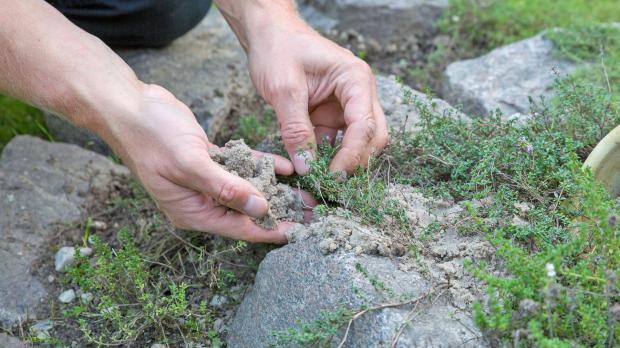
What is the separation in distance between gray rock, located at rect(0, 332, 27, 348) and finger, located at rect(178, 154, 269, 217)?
0.89 metres

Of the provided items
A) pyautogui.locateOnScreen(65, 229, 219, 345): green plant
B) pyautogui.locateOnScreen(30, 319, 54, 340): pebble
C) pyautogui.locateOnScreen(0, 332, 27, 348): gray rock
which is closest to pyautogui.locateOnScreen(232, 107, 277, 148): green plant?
pyautogui.locateOnScreen(65, 229, 219, 345): green plant

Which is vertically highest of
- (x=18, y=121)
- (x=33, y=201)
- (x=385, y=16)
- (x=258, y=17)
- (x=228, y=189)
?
(x=258, y=17)

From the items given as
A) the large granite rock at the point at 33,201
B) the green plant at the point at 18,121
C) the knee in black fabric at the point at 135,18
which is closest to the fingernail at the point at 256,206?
the large granite rock at the point at 33,201

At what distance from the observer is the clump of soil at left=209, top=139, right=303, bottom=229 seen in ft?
7.66

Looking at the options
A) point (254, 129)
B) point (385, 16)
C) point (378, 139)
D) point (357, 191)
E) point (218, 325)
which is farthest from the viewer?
point (385, 16)

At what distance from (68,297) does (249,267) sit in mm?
734

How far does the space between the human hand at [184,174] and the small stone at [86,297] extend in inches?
18.4

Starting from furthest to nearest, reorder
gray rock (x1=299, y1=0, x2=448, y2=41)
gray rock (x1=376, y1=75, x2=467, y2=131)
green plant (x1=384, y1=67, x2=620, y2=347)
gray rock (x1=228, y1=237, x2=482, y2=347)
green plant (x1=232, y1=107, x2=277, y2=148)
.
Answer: gray rock (x1=299, y1=0, x2=448, y2=41), green plant (x1=232, y1=107, x2=277, y2=148), gray rock (x1=376, y1=75, x2=467, y2=131), gray rock (x1=228, y1=237, x2=482, y2=347), green plant (x1=384, y1=67, x2=620, y2=347)

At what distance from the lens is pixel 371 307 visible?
187 centimetres

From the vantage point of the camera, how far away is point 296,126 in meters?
2.52

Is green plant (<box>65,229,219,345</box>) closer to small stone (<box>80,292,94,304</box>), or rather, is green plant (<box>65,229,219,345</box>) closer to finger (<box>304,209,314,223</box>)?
small stone (<box>80,292,94,304</box>)

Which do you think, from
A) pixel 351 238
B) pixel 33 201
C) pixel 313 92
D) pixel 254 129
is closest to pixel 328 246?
pixel 351 238

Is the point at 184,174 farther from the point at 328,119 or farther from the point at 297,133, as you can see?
the point at 328,119

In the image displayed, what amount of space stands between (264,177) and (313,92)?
A: 0.49 metres
